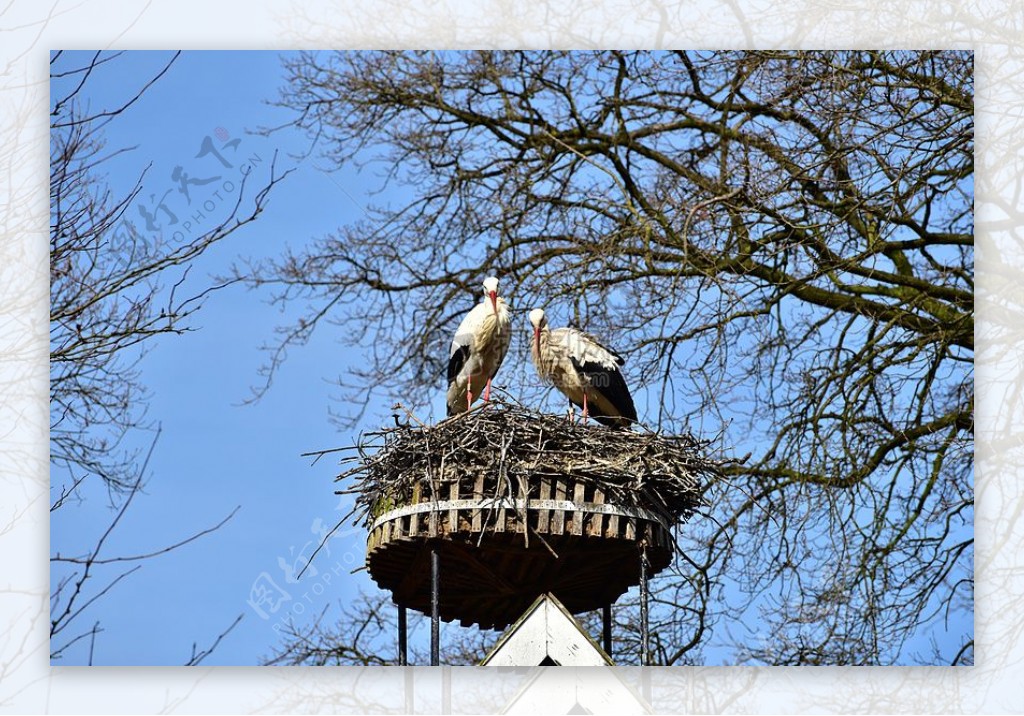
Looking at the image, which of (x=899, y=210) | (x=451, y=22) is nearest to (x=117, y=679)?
(x=451, y=22)

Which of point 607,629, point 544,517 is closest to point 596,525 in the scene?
point 544,517

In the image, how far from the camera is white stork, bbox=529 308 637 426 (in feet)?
25.4

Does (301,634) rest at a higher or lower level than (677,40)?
lower

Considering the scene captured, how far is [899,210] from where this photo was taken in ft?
25.0

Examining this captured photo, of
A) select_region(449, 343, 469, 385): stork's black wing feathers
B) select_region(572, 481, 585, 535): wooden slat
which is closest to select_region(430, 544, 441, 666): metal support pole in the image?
select_region(572, 481, 585, 535): wooden slat

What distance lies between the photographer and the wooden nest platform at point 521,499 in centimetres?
640

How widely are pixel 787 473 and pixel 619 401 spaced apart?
0.90 metres

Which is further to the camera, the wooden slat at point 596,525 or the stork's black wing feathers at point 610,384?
the stork's black wing feathers at point 610,384

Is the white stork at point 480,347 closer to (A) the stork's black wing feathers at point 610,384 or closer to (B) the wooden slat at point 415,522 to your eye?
(A) the stork's black wing feathers at point 610,384

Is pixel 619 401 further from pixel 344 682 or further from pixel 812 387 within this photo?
pixel 344 682

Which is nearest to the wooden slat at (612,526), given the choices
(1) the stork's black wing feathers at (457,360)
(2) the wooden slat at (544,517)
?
(2) the wooden slat at (544,517)

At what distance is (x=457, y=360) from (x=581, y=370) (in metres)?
0.53

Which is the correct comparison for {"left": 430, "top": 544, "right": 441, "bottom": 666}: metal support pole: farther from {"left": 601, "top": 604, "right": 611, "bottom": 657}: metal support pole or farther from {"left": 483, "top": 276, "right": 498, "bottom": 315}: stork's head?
{"left": 483, "top": 276, "right": 498, "bottom": 315}: stork's head

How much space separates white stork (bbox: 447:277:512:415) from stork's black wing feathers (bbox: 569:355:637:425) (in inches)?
12.8
